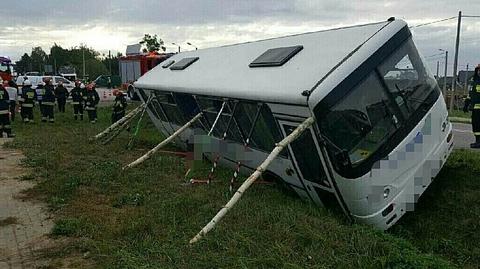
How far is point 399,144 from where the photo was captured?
5.39 metres

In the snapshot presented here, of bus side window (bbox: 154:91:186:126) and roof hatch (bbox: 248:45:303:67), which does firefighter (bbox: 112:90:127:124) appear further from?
roof hatch (bbox: 248:45:303:67)

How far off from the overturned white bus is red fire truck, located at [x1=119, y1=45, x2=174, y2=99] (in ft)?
64.4

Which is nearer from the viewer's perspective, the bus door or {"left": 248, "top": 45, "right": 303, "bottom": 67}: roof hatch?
the bus door

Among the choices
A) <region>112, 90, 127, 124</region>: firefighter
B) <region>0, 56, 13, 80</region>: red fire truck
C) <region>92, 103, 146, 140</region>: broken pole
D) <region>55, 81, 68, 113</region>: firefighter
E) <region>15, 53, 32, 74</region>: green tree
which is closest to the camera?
<region>92, 103, 146, 140</region>: broken pole

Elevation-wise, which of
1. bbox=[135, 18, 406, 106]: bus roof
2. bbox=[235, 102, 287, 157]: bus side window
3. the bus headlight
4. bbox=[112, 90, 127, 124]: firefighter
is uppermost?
bbox=[135, 18, 406, 106]: bus roof

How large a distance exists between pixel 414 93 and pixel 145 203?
11.0 feet

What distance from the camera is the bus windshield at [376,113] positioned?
5.07 meters

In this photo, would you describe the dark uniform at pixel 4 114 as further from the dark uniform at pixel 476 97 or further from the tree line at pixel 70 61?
the tree line at pixel 70 61

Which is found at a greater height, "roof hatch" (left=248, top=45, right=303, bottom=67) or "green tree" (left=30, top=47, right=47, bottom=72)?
"green tree" (left=30, top=47, right=47, bottom=72)

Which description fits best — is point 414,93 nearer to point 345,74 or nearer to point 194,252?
point 345,74

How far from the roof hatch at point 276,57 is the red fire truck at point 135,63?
18915 millimetres

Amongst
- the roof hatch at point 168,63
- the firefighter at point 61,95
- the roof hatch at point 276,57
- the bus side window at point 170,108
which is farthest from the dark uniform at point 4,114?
the roof hatch at point 276,57

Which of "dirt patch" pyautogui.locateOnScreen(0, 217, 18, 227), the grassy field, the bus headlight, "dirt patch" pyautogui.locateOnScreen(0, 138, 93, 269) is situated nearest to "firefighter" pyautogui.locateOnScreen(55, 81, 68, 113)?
the grassy field

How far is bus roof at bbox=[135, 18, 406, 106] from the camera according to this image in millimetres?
5320
